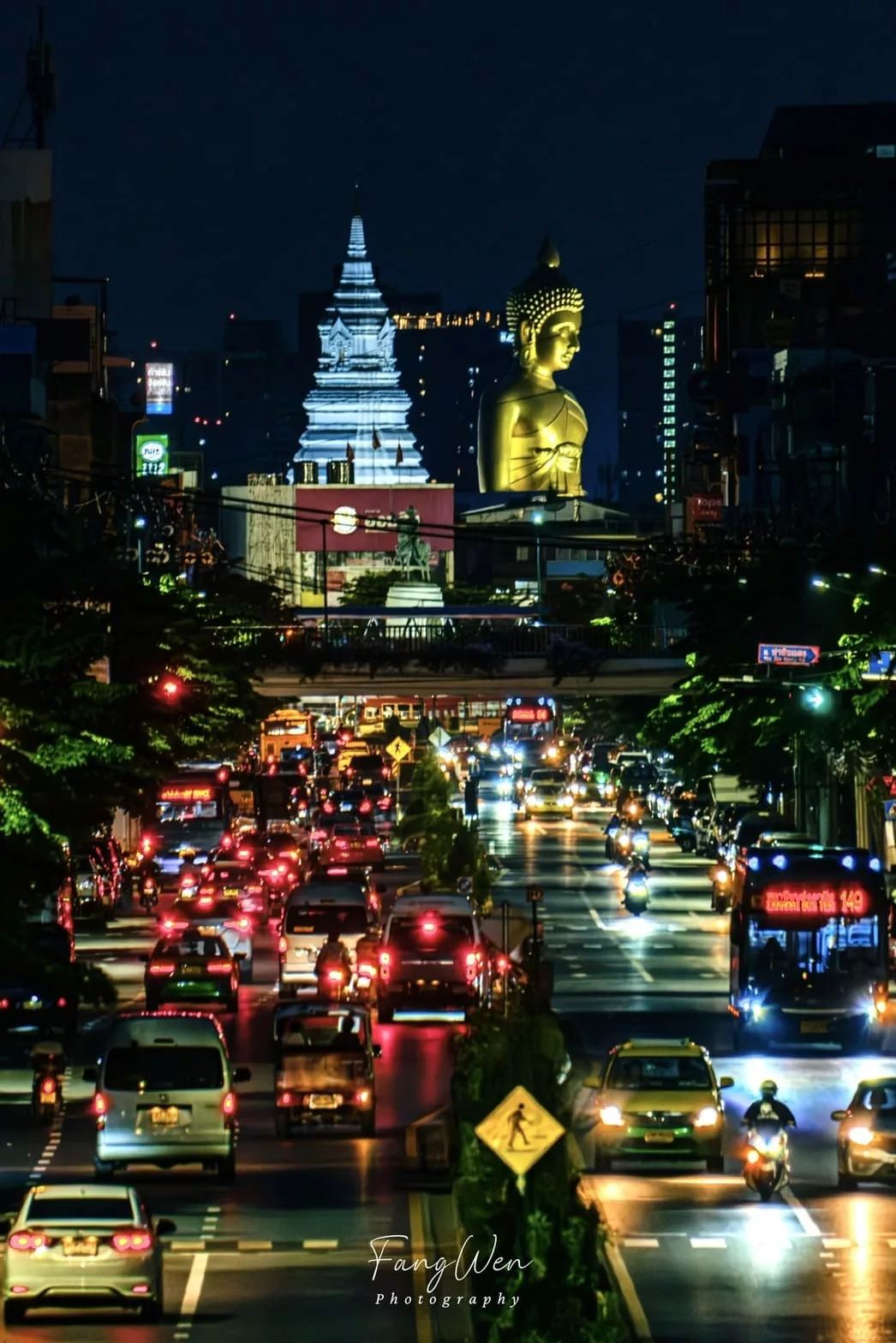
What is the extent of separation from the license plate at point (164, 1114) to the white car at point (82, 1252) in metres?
8.52

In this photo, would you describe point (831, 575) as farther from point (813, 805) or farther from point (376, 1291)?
point (376, 1291)

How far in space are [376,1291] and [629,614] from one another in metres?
110

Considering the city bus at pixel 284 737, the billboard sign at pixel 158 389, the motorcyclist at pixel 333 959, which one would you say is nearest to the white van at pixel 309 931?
the motorcyclist at pixel 333 959

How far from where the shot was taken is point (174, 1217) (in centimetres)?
Result: 3059

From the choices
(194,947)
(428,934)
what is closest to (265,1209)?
(428,934)

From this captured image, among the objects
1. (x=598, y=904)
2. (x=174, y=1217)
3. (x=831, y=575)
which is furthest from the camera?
(x=598, y=904)

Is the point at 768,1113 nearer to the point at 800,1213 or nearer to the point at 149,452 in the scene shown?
the point at 800,1213

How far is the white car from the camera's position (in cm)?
2447

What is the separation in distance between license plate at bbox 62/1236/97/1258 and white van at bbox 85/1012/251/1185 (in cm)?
842

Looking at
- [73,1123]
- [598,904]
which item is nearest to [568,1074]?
[73,1123]

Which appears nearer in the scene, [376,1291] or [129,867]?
[376,1291]

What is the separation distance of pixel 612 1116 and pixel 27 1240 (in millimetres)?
10760

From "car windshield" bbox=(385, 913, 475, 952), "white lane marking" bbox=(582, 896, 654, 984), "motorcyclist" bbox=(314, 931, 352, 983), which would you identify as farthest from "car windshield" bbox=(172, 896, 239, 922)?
"car windshield" bbox=(385, 913, 475, 952)

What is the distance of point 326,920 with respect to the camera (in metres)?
57.0
